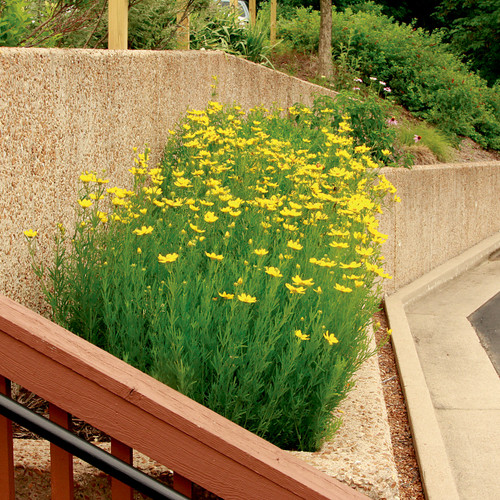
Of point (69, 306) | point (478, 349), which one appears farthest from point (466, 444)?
point (69, 306)

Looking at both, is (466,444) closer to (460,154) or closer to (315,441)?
(315,441)

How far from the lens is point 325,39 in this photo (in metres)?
11.6

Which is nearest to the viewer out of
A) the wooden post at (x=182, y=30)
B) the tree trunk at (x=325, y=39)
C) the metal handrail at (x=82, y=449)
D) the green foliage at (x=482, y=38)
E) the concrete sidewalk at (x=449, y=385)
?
the metal handrail at (x=82, y=449)

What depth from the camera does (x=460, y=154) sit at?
1145 centimetres

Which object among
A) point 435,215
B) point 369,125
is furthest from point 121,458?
point 435,215

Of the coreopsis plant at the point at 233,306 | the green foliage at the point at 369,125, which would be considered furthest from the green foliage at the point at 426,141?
the coreopsis plant at the point at 233,306

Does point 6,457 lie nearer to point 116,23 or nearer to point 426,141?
point 116,23

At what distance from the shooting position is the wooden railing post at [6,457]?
1556 millimetres

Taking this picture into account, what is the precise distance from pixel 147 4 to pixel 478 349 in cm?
417

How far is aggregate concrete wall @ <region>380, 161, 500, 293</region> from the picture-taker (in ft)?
23.2

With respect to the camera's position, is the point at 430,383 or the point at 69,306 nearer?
the point at 69,306

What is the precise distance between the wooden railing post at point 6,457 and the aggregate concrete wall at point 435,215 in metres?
5.26

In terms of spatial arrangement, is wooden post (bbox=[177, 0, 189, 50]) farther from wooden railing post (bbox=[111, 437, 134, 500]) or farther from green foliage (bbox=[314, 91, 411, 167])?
wooden railing post (bbox=[111, 437, 134, 500])

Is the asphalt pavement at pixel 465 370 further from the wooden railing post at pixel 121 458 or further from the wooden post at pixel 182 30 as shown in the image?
the wooden post at pixel 182 30
